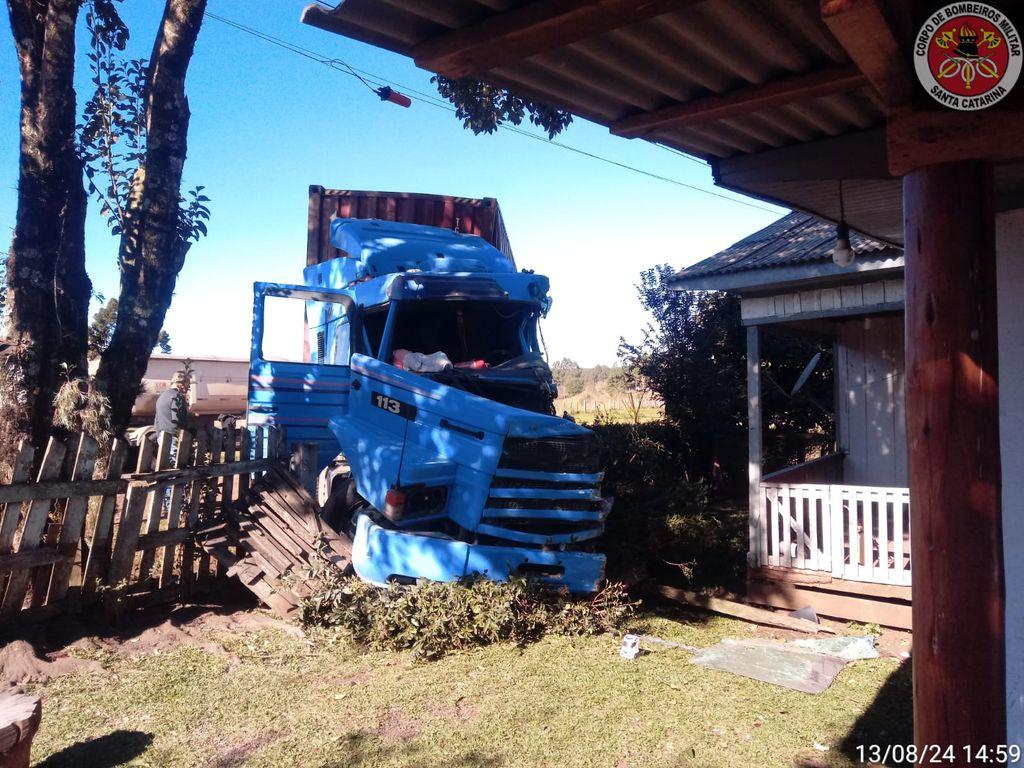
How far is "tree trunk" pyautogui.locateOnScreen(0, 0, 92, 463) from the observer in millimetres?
6160

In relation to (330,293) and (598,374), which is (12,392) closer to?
(330,293)

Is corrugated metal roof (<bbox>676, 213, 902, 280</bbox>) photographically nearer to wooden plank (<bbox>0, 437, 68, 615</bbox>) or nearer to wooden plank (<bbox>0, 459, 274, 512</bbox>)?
wooden plank (<bbox>0, 459, 274, 512</bbox>)

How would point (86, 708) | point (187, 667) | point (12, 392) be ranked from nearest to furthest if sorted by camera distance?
1. point (86, 708)
2. point (187, 667)
3. point (12, 392)

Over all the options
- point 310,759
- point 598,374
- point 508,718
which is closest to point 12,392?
point 310,759

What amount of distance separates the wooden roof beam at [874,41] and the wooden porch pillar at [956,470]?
30 centimetres

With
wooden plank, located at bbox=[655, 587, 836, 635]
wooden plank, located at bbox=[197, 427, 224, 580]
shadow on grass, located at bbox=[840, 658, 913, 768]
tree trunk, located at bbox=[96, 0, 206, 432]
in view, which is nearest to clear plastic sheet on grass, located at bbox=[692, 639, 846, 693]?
shadow on grass, located at bbox=[840, 658, 913, 768]

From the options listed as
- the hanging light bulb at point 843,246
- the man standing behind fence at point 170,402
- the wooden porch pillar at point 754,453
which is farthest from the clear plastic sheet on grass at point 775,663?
the man standing behind fence at point 170,402

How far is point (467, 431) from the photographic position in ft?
20.2

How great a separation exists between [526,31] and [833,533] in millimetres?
6140

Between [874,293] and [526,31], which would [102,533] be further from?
[874,293]

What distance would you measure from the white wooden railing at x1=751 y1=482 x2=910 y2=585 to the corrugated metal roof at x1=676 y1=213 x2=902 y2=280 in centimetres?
222

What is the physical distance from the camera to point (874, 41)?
2172mm

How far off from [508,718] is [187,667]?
7.86 ft

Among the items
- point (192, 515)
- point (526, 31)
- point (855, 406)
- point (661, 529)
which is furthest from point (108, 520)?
point (855, 406)
